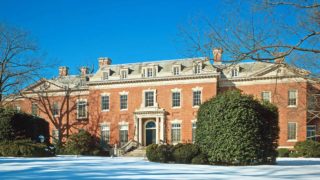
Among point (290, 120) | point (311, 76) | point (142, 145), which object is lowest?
point (142, 145)

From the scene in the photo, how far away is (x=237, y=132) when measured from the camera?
1959cm

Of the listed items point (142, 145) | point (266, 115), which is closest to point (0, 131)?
point (266, 115)

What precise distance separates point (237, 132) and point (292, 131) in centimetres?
2224

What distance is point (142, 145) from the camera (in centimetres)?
4250

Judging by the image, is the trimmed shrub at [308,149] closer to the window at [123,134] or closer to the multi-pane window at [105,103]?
the window at [123,134]

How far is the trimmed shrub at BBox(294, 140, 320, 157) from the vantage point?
34562mm

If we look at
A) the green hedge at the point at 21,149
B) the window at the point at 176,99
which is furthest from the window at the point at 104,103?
the green hedge at the point at 21,149

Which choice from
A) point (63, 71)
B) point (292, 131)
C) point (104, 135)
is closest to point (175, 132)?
point (104, 135)

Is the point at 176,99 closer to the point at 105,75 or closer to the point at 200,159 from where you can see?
the point at 105,75

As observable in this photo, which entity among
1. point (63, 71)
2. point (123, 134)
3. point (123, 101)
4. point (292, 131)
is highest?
point (63, 71)

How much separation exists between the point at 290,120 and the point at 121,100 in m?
17.2

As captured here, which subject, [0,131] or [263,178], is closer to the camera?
[263,178]

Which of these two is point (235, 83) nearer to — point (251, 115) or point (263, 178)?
point (251, 115)

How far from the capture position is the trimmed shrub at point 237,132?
19484mm
